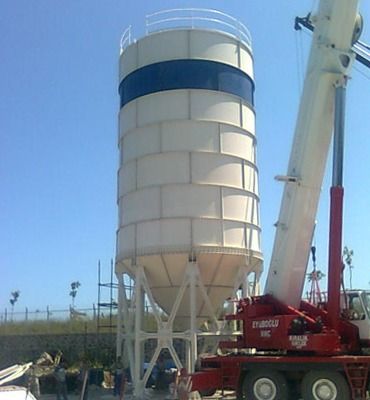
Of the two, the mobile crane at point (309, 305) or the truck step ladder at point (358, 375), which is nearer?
the truck step ladder at point (358, 375)

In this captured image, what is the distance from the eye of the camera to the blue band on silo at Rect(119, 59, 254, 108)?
20.8 metres

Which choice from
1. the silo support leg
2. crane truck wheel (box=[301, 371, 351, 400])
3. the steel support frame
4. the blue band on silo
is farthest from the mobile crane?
the blue band on silo

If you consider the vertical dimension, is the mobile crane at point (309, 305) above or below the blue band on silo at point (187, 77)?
below

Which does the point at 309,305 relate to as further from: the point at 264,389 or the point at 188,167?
the point at 188,167

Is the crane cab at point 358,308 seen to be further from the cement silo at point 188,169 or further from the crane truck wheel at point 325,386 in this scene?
the cement silo at point 188,169

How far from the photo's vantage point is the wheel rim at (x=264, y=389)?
14.3m

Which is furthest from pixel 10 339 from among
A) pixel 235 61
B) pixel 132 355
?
pixel 235 61

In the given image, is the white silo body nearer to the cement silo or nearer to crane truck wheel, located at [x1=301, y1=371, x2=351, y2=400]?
the cement silo

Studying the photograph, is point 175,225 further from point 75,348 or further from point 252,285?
point 75,348

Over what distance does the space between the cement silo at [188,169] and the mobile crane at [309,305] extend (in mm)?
4175

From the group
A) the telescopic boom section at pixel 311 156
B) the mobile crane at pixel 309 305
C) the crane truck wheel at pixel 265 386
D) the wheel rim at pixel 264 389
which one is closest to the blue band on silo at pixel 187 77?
the mobile crane at pixel 309 305

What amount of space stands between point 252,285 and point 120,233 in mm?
4875

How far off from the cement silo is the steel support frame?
0.76 feet

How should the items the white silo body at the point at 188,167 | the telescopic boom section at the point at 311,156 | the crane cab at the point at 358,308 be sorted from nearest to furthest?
the crane cab at the point at 358,308
the telescopic boom section at the point at 311,156
the white silo body at the point at 188,167
